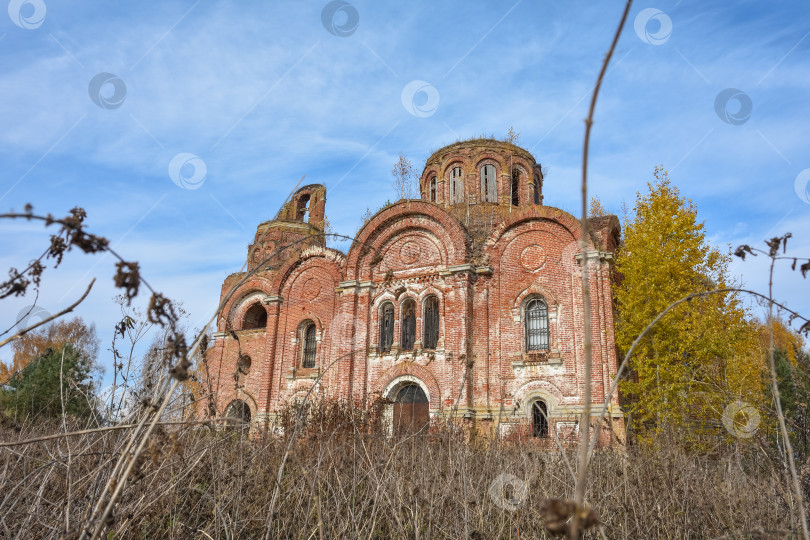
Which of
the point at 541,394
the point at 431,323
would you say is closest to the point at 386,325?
the point at 431,323

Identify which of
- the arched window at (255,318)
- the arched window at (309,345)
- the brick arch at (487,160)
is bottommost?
the arched window at (309,345)

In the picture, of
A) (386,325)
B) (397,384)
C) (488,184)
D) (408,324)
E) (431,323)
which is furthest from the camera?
(488,184)

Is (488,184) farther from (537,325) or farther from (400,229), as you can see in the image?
(537,325)

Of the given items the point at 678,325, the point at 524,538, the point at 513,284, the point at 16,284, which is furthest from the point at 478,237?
the point at 16,284

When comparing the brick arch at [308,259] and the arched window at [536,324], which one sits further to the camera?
the brick arch at [308,259]

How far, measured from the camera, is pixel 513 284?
17.5 m

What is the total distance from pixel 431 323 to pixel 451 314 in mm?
965

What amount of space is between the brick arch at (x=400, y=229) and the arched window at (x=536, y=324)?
2.87 m

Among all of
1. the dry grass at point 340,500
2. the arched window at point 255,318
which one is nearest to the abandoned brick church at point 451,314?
the arched window at point 255,318

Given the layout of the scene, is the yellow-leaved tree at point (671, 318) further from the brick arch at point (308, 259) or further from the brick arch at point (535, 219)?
the brick arch at point (308, 259)

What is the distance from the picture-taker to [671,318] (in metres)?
15.8

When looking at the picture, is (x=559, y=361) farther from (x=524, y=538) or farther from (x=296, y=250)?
(x=524, y=538)

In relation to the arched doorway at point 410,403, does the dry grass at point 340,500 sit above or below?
below

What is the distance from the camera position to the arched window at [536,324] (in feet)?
55.3
